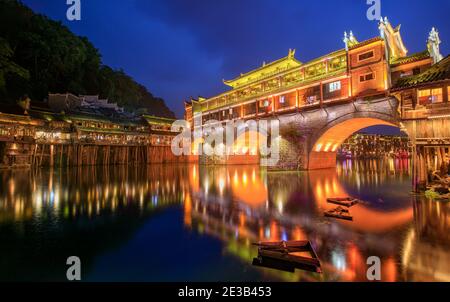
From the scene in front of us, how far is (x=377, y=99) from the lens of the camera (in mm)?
19547

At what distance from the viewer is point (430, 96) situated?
12.5 metres

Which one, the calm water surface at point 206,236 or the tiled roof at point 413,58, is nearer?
the calm water surface at point 206,236

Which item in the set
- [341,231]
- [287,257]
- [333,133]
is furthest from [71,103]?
[287,257]

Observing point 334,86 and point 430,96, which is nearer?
point 430,96

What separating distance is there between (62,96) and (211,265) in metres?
45.6

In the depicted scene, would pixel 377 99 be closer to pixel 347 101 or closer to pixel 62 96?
pixel 347 101

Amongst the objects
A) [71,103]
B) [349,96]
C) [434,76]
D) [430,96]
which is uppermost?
[71,103]

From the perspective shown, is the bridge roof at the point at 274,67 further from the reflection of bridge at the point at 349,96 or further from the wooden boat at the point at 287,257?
the wooden boat at the point at 287,257

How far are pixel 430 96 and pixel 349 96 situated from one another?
365 inches

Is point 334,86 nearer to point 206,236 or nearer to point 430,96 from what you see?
point 430,96

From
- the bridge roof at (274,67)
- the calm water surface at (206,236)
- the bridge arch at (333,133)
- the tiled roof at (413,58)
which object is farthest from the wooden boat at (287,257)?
the bridge roof at (274,67)

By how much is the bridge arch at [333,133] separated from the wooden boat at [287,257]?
18397 mm

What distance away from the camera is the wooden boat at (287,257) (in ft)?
15.3
